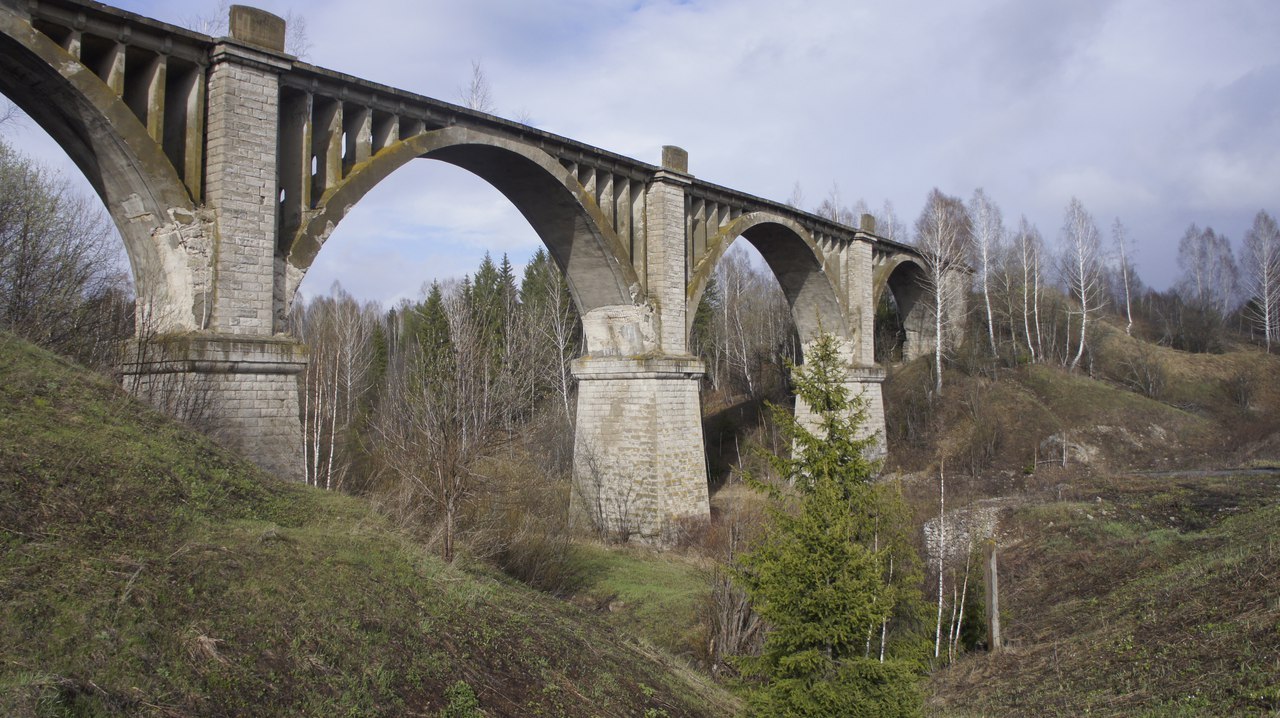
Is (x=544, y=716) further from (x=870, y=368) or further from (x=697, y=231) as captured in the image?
(x=870, y=368)

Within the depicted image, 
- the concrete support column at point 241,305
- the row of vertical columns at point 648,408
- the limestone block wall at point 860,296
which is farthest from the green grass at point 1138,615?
the limestone block wall at point 860,296

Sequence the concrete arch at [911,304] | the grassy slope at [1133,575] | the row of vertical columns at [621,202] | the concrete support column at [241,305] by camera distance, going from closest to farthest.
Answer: the grassy slope at [1133,575], the concrete support column at [241,305], the row of vertical columns at [621,202], the concrete arch at [911,304]

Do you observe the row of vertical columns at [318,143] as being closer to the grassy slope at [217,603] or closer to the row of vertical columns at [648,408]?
the grassy slope at [217,603]

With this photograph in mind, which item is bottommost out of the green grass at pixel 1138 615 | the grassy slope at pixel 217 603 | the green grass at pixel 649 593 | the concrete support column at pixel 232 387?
the green grass at pixel 649 593

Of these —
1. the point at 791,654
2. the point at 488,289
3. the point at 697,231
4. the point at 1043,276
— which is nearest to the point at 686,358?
the point at 697,231

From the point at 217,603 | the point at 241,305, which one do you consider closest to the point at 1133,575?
the point at 217,603

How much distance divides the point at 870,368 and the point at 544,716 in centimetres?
2355

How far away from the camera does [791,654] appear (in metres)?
7.55

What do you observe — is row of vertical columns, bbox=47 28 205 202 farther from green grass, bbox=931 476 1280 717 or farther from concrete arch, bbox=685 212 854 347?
concrete arch, bbox=685 212 854 347

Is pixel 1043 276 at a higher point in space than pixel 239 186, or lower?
higher

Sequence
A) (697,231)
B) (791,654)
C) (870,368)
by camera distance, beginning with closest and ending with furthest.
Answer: (791,654)
(697,231)
(870,368)

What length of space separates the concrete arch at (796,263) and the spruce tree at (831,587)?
14036 mm

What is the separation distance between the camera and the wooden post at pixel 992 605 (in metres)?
11.7

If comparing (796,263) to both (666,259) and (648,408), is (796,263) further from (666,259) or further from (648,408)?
(648,408)
